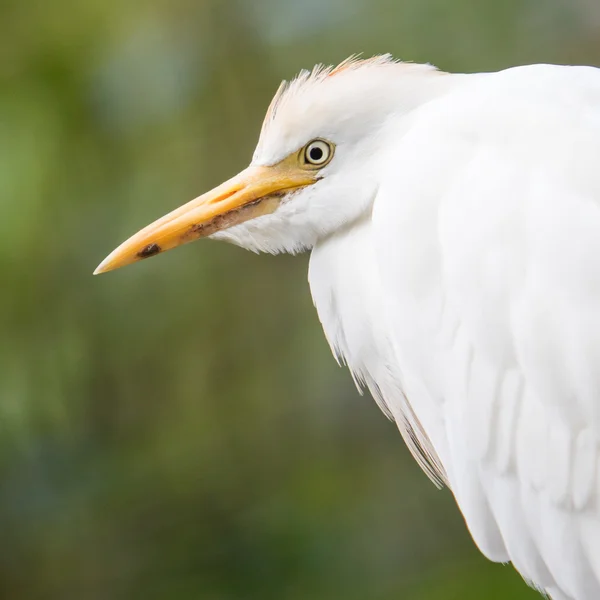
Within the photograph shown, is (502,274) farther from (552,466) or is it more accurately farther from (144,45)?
(144,45)

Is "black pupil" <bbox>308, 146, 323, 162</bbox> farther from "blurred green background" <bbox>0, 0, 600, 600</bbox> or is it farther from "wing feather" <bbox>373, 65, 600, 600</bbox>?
"blurred green background" <bbox>0, 0, 600, 600</bbox>

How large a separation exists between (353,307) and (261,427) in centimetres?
90

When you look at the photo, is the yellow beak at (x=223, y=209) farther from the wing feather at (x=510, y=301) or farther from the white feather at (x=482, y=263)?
the wing feather at (x=510, y=301)

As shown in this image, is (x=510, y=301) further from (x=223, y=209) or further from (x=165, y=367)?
(x=165, y=367)

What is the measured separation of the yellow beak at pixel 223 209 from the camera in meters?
0.76

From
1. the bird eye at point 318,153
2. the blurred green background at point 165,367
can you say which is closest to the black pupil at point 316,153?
the bird eye at point 318,153

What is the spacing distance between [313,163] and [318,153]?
0.01m

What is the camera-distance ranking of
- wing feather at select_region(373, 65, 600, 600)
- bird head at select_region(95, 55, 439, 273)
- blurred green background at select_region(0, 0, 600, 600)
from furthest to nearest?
1. blurred green background at select_region(0, 0, 600, 600)
2. bird head at select_region(95, 55, 439, 273)
3. wing feather at select_region(373, 65, 600, 600)

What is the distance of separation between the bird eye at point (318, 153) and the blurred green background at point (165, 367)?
32.6 inches

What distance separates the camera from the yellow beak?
2.50 feet

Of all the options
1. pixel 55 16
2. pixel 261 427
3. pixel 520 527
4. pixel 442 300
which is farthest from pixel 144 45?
pixel 520 527

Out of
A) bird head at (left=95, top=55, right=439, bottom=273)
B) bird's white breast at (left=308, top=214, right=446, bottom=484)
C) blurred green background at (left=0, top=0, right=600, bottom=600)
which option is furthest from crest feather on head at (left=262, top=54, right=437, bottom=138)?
blurred green background at (left=0, top=0, right=600, bottom=600)

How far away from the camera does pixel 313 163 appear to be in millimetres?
752

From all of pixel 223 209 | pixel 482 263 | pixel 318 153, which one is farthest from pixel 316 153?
pixel 482 263
